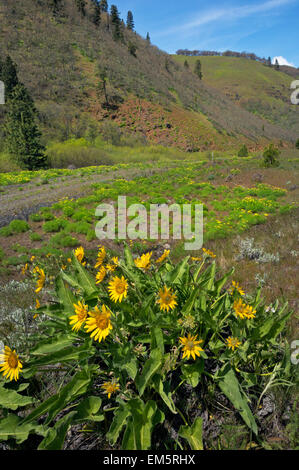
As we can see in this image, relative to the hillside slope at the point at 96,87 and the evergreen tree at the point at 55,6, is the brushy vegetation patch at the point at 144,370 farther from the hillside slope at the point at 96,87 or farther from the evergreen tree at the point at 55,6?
the evergreen tree at the point at 55,6

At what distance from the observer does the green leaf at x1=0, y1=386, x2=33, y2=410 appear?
1.58 meters

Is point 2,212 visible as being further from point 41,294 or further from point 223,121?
point 223,121

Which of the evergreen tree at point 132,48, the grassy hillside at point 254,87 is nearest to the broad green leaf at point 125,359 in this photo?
the evergreen tree at point 132,48

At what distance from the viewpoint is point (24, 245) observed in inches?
291

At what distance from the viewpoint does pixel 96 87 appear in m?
36.6

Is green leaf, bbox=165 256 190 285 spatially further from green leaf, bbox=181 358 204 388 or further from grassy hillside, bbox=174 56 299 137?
grassy hillside, bbox=174 56 299 137

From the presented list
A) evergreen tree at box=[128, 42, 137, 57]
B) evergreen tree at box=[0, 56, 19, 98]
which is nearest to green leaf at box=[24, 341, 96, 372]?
evergreen tree at box=[0, 56, 19, 98]

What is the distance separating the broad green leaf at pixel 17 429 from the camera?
1393 millimetres

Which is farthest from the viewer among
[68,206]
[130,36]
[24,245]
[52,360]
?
[130,36]

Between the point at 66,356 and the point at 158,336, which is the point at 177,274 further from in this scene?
the point at 66,356

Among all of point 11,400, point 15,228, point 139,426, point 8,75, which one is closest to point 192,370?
point 139,426

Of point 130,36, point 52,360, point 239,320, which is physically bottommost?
point 52,360
